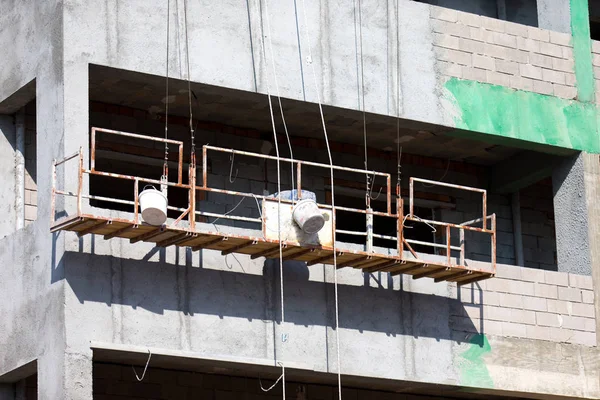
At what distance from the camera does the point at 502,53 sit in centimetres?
2494

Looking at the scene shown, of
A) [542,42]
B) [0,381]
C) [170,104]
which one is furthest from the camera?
[542,42]

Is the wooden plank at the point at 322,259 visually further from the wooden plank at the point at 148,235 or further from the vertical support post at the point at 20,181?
the vertical support post at the point at 20,181

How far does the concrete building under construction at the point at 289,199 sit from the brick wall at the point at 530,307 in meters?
0.03

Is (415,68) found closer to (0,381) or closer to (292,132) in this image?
(292,132)

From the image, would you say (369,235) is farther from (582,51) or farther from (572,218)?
(582,51)

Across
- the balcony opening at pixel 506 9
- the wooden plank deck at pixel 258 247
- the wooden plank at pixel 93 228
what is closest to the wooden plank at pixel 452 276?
the wooden plank deck at pixel 258 247

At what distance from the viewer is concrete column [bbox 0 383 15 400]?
867 inches

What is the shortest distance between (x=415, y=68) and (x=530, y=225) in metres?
4.85

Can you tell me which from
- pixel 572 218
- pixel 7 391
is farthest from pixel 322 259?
pixel 572 218

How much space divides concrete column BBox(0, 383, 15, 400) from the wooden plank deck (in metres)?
3.03

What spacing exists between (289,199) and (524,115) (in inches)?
194

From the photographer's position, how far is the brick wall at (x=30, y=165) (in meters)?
22.6

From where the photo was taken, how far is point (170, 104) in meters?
23.5

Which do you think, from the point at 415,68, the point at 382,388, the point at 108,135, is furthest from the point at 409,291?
the point at 108,135
